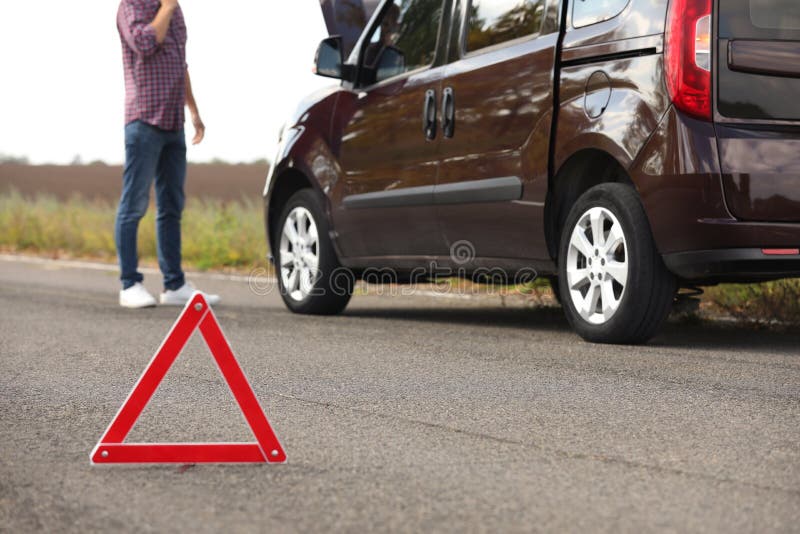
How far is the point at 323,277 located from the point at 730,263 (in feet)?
10.6

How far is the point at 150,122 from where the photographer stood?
8594mm

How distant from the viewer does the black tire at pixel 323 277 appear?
797cm

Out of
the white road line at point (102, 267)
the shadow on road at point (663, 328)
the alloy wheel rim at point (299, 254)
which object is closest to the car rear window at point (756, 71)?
the shadow on road at point (663, 328)

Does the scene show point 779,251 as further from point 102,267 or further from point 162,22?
point 102,267

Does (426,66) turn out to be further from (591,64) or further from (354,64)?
(591,64)

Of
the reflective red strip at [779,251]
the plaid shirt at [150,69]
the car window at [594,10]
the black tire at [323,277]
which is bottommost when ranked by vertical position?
the black tire at [323,277]

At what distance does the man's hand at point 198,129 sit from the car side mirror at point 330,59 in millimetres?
1705

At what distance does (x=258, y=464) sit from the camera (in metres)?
3.43

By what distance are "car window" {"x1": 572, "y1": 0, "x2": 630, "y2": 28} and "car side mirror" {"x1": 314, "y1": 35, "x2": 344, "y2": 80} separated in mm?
2051

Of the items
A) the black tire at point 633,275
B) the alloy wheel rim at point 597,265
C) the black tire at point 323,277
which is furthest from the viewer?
Answer: the black tire at point 323,277

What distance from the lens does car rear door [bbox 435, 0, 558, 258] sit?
6.05 metres

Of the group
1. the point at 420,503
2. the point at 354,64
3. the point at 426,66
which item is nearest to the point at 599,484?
the point at 420,503

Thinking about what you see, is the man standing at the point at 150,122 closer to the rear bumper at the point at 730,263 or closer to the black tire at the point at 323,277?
the black tire at the point at 323,277

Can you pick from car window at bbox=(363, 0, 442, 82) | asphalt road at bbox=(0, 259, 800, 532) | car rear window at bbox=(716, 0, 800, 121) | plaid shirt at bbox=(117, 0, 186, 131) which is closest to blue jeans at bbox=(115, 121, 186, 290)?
plaid shirt at bbox=(117, 0, 186, 131)
